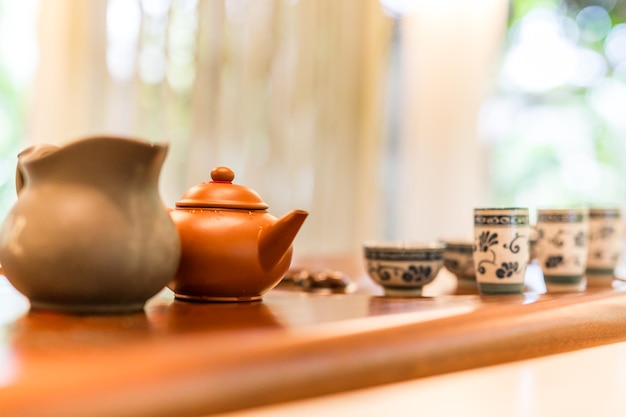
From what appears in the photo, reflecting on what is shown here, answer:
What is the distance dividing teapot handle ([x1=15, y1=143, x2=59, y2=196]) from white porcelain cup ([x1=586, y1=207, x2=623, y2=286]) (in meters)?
1.27

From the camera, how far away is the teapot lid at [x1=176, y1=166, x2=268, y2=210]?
3.40 ft

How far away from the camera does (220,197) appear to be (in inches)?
41.3

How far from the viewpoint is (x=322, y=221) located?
4.01 metres

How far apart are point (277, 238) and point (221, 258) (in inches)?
3.3

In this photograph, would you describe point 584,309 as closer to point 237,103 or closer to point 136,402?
point 136,402

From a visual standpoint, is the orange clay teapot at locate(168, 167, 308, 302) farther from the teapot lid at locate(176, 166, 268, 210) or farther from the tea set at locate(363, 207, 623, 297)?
the tea set at locate(363, 207, 623, 297)

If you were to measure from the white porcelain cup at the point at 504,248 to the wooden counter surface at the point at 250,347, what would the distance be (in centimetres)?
16

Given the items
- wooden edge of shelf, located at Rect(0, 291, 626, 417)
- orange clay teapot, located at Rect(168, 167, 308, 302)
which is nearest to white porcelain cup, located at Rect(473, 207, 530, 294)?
wooden edge of shelf, located at Rect(0, 291, 626, 417)

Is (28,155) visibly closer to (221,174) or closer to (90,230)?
(90,230)

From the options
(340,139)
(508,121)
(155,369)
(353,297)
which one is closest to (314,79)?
(340,139)

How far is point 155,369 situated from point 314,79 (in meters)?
3.40

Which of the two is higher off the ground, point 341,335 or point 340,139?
point 340,139

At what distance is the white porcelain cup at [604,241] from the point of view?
1676 mm

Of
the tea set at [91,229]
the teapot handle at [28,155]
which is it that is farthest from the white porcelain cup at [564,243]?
the teapot handle at [28,155]
